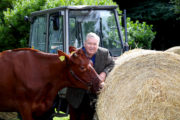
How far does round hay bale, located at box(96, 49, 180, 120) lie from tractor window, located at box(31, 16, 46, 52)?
3744 mm

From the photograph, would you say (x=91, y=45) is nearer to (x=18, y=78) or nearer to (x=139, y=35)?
(x=18, y=78)

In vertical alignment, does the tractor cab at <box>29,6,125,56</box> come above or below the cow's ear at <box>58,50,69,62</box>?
above

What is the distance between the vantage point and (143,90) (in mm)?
4125

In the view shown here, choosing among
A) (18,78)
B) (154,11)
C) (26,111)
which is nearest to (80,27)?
(18,78)

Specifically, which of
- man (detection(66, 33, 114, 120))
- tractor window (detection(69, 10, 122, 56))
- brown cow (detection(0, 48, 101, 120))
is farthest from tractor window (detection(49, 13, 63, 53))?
man (detection(66, 33, 114, 120))

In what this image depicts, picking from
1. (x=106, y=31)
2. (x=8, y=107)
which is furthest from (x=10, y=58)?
(x=106, y=31)

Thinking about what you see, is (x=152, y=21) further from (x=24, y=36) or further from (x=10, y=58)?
(x=10, y=58)

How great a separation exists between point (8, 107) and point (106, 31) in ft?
11.5

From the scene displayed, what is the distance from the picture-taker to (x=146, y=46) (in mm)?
14109

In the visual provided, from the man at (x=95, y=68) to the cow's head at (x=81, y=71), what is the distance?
5.6 inches

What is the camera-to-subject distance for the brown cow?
15.1 feet

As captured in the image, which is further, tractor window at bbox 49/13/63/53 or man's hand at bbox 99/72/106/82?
tractor window at bbox 49/13/63/53

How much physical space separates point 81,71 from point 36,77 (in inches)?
30.2

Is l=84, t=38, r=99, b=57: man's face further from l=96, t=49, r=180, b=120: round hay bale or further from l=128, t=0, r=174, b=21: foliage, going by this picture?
l=128, t=0, r=174, b=21: foliage
